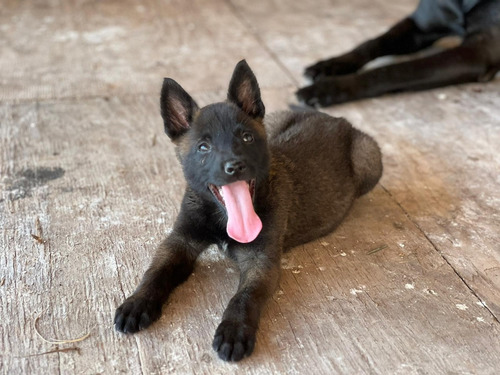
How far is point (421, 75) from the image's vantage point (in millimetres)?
3695

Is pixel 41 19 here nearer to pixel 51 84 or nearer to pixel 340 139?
pixel 51 84

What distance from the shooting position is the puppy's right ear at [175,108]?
2.20 m

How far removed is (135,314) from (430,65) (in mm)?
2410

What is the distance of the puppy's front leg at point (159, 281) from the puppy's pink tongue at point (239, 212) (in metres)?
0.20

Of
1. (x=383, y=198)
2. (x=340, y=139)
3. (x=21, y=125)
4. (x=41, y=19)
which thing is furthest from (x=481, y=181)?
(x=41, y=19)

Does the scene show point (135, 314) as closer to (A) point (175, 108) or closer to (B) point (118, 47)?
(A) point (175, 108)

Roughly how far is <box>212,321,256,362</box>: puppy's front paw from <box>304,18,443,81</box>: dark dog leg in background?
208cm

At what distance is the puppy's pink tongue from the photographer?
6.90 ft

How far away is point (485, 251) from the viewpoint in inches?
96.3

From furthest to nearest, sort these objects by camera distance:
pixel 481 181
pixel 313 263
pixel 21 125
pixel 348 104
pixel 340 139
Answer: pixel 348 104, pixel 21 125, pixel 481 181, pixel 340 139, pixel 313 263

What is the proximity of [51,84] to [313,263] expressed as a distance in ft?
6.90

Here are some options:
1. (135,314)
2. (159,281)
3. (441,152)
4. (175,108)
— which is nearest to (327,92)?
(441,152)

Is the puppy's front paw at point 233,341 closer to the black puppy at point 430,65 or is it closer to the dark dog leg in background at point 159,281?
the dark dog leg in background at point 159,281

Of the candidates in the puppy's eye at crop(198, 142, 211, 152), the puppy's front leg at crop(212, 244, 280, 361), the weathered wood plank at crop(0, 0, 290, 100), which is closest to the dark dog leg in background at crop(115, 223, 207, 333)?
the puppy's front leg at crop(212, 244, 280, 361)
